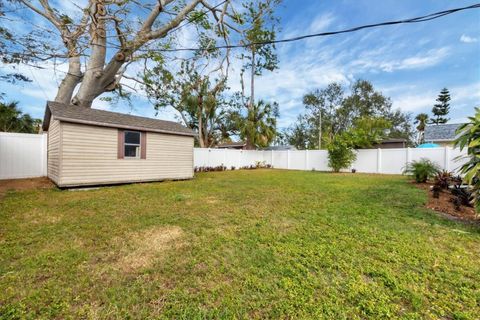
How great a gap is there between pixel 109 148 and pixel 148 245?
607cm

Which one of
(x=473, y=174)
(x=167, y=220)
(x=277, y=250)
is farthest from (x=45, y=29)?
(x=473, y=174)

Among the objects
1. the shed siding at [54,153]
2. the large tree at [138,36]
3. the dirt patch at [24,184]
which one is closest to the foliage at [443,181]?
the large tree at [138,36]

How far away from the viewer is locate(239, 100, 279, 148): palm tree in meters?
18.3

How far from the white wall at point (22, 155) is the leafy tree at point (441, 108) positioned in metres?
49.8

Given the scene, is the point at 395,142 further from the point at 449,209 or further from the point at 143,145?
the point at 143,145

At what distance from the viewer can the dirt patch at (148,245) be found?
2484 millimetres

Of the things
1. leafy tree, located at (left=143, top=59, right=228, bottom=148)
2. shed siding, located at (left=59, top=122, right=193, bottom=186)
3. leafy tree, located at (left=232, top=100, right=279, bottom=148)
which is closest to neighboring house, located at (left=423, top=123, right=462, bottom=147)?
leafy tree, located at (left=232, top=100, right=279, bottom=148)

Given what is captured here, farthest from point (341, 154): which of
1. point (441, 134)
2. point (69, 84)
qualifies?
point (69, 84)

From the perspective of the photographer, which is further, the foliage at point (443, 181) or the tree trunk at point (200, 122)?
the tree trunk at point (200, 122)

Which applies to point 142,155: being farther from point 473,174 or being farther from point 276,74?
point 276,74

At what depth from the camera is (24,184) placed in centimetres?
716

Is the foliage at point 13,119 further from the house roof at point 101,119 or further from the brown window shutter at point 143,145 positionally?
the brown window shutter at point 143,145

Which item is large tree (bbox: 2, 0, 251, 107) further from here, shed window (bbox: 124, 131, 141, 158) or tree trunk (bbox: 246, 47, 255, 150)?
tree trunk (bbox: 246, 47, 255, 150)

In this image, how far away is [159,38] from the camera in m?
8.91
